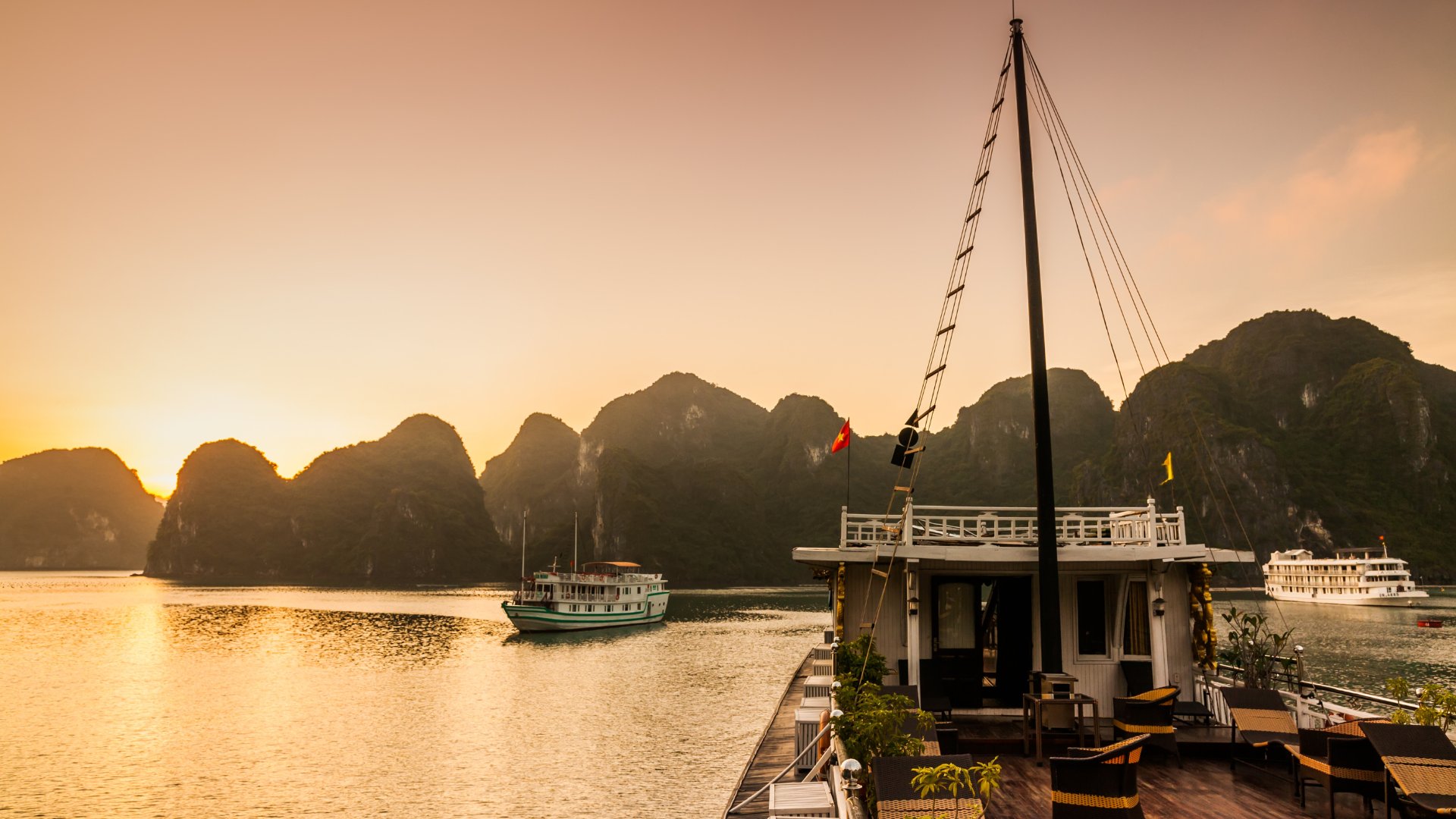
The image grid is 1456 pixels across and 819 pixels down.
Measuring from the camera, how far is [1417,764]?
7930 mm

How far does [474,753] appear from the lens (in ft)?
91.8

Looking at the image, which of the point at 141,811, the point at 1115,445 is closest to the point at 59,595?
the point at 141,811

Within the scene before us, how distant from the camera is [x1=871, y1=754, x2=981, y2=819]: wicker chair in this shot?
7.11 meters

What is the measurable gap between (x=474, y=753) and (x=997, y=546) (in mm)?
21620

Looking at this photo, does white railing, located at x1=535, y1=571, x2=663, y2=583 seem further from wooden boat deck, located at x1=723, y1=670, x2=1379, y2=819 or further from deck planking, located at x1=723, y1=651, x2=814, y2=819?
wooden boat deck, located at x1=723, y1=670, x2=1379, y2=819

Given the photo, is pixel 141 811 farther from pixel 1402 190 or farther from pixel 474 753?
pixel 1402 190

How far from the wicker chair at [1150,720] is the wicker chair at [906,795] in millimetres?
5224

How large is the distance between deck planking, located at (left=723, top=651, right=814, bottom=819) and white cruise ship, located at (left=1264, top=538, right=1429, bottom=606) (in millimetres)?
96771

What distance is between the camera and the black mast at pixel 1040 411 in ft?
39.3

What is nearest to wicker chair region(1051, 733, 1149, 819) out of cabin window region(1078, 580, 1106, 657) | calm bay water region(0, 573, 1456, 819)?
cabin window region(1078, 580, 1106, 657)

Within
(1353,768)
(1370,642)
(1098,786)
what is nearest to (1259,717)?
(1353,768)

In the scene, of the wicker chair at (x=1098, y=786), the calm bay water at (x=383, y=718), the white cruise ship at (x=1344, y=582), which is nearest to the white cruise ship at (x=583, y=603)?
the calm bay water at (x=383, y=718)

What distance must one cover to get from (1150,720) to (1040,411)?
15.3 feet

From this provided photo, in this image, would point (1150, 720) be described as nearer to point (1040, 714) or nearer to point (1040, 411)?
point (1040, 714)
